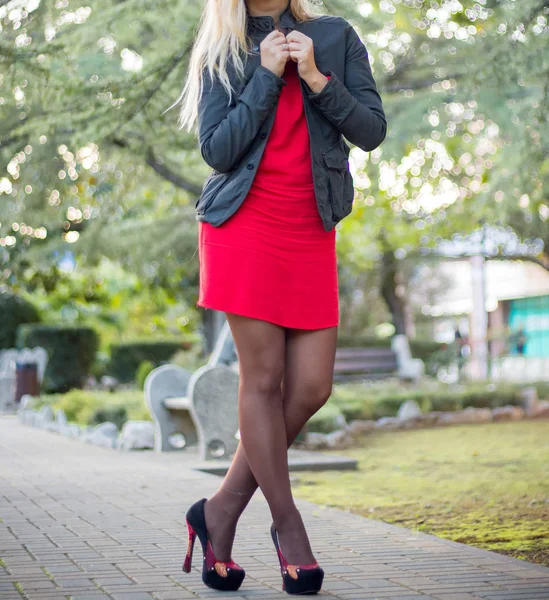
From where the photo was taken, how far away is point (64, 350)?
19469mm

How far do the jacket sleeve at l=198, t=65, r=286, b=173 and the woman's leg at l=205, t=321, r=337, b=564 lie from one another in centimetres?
59

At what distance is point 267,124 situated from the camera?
3010mm

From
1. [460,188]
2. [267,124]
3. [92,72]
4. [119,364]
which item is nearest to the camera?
[267,124]

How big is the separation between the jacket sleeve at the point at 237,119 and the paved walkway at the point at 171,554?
1352 mm

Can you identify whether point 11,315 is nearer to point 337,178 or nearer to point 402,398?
point 402,398

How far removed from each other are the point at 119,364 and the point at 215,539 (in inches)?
762

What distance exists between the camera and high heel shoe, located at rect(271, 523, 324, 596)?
9.82 ft

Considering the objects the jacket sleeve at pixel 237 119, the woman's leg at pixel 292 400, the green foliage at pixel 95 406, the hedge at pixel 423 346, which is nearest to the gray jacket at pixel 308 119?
the jacket sleeve at pixel 237 119

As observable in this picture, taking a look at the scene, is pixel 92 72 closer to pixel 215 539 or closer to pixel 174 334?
pixel 215 539

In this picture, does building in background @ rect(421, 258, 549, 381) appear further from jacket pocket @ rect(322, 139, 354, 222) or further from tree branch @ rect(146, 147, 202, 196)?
jacket pocket @ rect(322, 139, 354, 222)

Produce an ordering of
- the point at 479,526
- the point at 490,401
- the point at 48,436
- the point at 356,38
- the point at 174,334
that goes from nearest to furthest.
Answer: the point at 356,38 < the point at 479,526 < the point at 48,436 < the point at 490,401 < the point at 174,334

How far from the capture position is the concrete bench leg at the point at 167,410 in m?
8.55

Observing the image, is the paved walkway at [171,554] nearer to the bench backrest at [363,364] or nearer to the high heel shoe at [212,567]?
the high heel shoe at [212,567]

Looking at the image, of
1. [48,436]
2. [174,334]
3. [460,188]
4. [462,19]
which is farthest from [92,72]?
[174,334]
